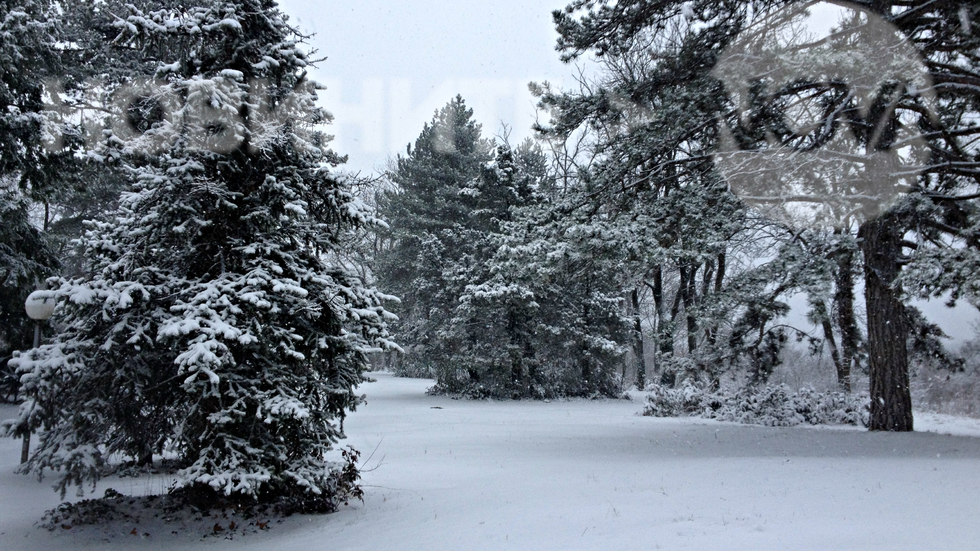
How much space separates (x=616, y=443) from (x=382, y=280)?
21.6 metres

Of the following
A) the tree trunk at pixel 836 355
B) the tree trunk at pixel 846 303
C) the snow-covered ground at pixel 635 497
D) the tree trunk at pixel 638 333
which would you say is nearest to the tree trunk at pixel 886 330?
the tree trunk at pixel 846 303

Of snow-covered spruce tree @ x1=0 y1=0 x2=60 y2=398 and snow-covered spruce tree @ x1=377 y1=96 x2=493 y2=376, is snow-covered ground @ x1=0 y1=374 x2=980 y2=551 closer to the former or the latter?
snow-covered spruce tree @ x1=0 y1=0 x2=60 y2=398

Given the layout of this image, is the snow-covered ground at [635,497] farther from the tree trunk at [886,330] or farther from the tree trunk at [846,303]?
the tree trunk at [846,303]

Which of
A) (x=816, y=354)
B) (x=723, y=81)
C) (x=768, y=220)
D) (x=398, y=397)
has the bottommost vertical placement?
(x=398, y=397)

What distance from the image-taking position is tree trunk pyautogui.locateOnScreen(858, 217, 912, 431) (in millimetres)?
10562

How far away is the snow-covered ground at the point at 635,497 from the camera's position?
15.9ft

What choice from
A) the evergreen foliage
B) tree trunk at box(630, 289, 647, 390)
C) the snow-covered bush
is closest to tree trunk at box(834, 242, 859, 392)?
the snow-covered bush

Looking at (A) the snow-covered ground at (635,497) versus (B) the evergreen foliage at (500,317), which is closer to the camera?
(A) the snow-covered ground at (635,497)

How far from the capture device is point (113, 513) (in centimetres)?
622

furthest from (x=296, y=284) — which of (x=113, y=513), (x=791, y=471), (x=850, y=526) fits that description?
(x=791, y=471)

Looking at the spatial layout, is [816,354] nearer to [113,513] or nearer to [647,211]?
[647,211]

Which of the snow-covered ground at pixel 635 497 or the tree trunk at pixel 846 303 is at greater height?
the tree trunk at pixel 846 303

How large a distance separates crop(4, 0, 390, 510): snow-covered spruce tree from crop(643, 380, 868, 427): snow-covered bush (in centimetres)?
1045

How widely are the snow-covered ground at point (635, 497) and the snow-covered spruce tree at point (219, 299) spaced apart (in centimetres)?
86
